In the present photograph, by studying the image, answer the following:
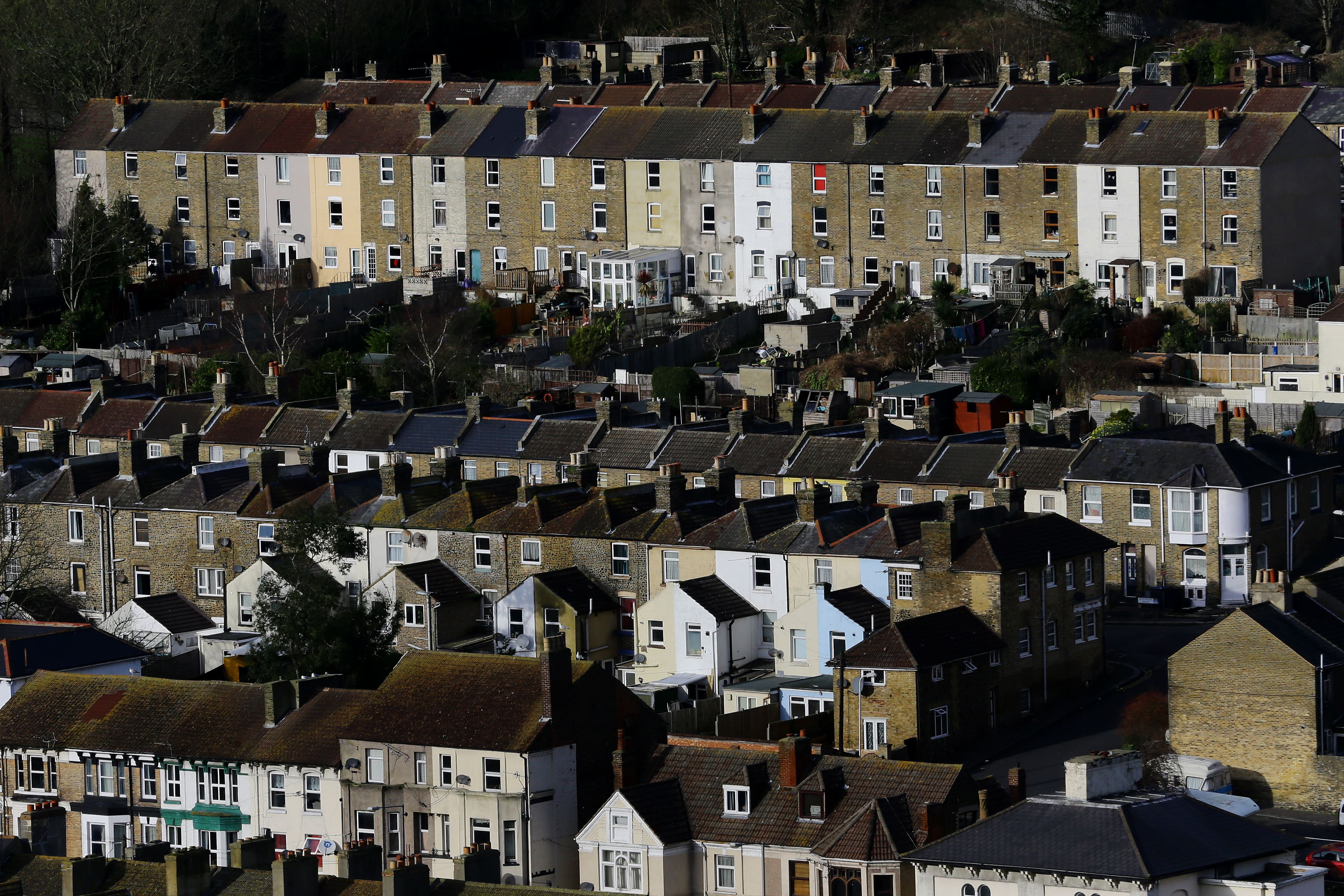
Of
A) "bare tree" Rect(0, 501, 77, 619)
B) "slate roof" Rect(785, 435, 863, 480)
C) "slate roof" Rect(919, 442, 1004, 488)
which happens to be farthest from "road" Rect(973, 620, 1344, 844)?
"bare tree" Rect(0, 501, 77, 619)

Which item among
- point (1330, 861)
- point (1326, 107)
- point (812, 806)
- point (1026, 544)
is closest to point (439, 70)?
point (1326, 107)

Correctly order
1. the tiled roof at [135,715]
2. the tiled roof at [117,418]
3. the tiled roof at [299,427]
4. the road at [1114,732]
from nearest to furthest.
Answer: the road at [1114,732]
the tiled roof at [135,715]
the tiled roof at [299,427]
the tiled roof at [117,418]

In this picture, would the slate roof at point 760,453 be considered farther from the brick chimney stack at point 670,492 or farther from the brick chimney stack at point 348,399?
the brick chimney stack at point 348,399

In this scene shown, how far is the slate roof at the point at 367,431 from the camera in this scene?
82.9m

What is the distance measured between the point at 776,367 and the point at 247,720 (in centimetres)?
3103

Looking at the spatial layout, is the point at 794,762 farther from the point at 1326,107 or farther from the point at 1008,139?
the point at 1326,107

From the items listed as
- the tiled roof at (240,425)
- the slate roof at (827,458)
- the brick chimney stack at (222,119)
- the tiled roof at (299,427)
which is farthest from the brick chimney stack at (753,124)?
the slate roof at (827,458)

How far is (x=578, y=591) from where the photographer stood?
70875 mm

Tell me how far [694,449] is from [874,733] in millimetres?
17650

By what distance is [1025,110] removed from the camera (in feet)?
328

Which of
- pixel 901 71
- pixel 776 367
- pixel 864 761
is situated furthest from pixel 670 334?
pixel 864 761

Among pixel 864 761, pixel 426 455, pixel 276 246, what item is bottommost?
pixel 864 761

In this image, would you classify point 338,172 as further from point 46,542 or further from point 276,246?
point 46,542

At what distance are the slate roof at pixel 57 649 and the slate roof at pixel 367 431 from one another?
15.2 m
